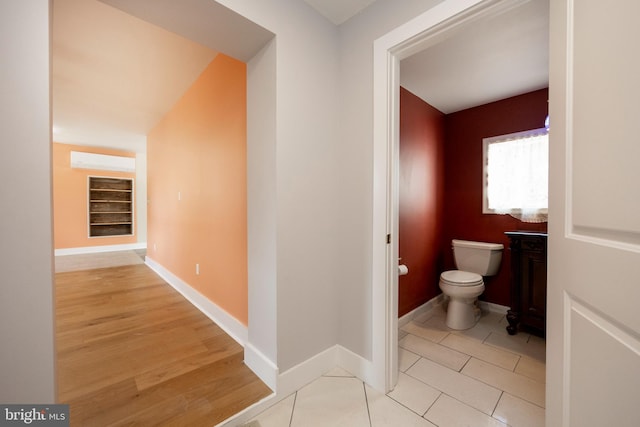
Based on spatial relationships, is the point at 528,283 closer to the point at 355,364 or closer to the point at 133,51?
the point at 355,364

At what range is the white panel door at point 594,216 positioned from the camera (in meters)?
0.55

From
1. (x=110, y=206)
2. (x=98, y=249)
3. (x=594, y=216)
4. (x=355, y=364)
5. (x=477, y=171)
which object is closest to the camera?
(x=594, y=216)

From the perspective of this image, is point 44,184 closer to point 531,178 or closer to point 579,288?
point 579,288

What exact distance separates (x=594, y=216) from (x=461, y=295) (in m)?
1.86

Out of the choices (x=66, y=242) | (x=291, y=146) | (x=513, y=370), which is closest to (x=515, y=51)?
(x=291, y=146)

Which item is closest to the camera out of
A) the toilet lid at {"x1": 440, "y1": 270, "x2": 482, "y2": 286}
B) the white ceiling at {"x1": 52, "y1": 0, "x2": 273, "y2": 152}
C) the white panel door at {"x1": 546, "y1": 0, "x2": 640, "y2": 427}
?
the white panel door at {"x1": 546, "y1": 0, "x2": 640, "y2": 427}

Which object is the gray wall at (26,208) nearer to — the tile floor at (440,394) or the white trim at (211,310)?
the tile floor at (440,394)

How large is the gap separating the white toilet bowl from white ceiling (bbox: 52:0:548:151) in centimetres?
188

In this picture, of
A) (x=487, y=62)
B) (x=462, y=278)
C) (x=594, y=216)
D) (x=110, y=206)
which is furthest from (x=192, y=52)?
(x=110, y=206)

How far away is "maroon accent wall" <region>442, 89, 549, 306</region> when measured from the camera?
98.0 inches

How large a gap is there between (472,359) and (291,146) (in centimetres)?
203

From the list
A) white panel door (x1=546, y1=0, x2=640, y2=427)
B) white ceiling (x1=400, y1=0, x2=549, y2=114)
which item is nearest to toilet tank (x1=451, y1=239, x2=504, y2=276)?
white ceiling (x1=400, y1=0, x2=549, y2=114)

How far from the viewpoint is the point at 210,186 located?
243 centimetres

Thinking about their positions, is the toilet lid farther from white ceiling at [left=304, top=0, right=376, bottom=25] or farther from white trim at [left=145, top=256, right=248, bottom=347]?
white ceiling at [left=304, top=0, right=376, bottom=25]
